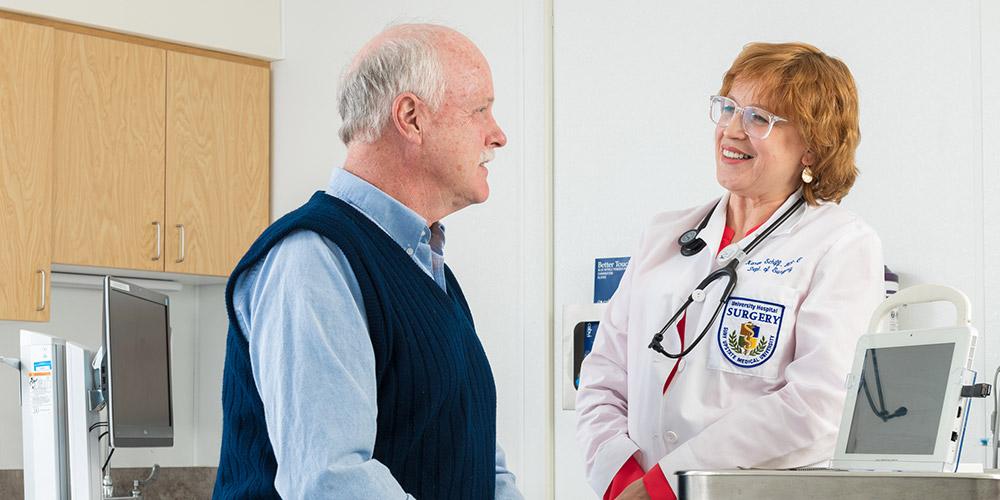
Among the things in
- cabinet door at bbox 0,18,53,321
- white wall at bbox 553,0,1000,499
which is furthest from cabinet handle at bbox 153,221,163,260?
white wall at bbox 553,0,1000,499

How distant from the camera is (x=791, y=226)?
1.99m

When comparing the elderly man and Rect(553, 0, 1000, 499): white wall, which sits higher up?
Rect(553, 0, 1000, 499): white wall

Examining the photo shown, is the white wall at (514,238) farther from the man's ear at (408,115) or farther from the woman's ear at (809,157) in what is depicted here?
the man's ear at (408,115)

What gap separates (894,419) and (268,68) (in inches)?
142

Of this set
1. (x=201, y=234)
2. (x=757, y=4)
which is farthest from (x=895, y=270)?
(x=201, y=234)

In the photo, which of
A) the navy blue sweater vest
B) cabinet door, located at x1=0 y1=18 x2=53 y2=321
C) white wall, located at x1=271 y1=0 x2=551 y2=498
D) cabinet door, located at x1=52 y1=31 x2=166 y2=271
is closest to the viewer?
the navy blue sweater vest

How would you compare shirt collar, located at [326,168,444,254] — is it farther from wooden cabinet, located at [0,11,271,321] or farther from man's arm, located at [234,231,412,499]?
wooden cabinet, located at [0,11,271,321]

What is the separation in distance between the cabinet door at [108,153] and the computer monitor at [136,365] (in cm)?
114

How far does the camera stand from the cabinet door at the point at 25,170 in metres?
4.02

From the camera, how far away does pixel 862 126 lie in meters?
3.04

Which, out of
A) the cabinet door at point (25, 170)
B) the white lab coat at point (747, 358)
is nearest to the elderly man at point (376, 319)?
the white lab coat at point (747, 358)

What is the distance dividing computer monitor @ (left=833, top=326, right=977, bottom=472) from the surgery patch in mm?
293

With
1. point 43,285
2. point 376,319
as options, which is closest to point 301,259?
point 376,319

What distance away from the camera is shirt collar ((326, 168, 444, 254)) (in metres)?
1.46
